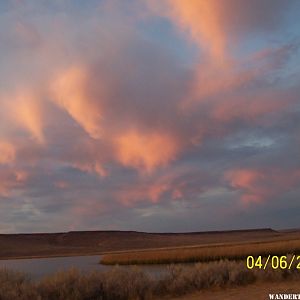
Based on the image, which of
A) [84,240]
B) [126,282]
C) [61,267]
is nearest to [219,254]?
[61,267]

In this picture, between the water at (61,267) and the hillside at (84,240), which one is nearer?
the water at (61,267)

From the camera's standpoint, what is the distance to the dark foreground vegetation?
15789mm

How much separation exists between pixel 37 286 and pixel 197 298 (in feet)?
17.0

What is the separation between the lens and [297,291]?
14875 millimetres

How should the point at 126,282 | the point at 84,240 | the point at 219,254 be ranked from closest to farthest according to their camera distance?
the point at 126,282
the point at 219,254
the point at 84,240

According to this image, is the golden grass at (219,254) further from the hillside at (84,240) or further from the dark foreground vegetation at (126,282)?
the hillside at (84,240)

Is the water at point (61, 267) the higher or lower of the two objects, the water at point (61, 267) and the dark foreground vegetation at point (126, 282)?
the higher

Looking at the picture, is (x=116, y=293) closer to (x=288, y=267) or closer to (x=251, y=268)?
(x=251, y=268)

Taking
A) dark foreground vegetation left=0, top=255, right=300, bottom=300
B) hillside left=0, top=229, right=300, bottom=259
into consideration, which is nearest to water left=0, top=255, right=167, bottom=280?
dark foreground vegetation left=0, top=255, right=300, bottom=300

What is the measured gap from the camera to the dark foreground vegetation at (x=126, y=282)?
15.8m

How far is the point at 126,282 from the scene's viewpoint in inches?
663

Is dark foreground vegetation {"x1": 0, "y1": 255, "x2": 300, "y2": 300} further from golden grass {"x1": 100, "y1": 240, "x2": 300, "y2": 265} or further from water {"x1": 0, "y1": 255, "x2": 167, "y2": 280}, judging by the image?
golden grass {"x1": 100, "y1": 240, "x2": 300, "y2": 265}

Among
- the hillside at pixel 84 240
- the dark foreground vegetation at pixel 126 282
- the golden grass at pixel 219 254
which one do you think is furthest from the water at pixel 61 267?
the hillside at pixel 84 240

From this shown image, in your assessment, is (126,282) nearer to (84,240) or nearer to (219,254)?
(219,254)
